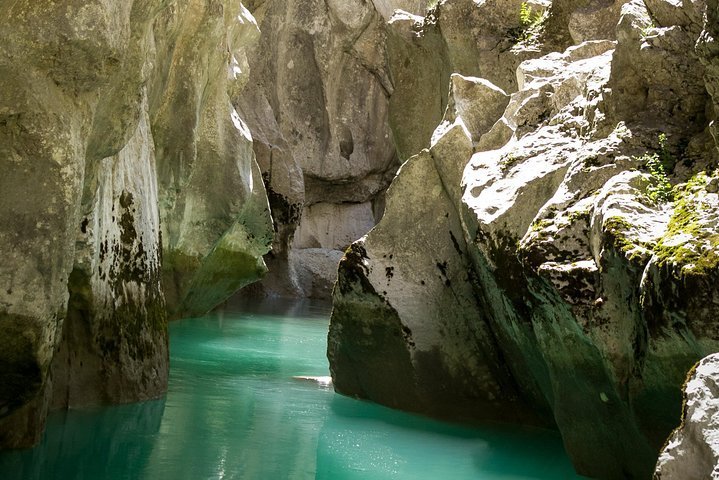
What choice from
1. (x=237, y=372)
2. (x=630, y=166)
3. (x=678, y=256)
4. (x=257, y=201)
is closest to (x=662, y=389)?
(x=678, y=256)

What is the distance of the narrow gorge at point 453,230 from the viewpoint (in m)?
5.85

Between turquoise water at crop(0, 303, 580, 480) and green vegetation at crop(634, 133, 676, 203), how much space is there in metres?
2.20

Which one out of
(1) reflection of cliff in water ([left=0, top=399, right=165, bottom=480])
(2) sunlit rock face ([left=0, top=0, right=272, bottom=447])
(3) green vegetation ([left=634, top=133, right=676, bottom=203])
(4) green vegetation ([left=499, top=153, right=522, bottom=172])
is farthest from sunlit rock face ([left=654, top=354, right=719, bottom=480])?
(4) green vegetation ([left=499, top=153, right=522, bottom=172])

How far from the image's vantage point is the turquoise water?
6.98 metres

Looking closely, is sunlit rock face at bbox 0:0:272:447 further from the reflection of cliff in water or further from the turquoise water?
the turquoise water

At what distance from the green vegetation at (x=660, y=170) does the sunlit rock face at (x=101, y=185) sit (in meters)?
3.53

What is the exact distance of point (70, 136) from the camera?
6137 mm

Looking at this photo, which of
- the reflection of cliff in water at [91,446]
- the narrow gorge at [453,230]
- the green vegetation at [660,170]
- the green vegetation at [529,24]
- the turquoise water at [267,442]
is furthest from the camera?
the green vegetation at [529,24]

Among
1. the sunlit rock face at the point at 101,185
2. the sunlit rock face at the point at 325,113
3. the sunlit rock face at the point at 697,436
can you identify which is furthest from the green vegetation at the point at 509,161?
the sunlit rock face at the point at 325,113

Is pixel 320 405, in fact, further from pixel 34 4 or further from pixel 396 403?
pixel 34 4

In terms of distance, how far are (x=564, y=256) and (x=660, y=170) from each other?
0.86 metres

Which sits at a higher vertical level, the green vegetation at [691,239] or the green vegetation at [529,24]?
the green vegetation at [529,24]

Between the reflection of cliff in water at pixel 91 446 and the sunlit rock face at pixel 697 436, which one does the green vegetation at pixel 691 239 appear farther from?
the reflection of cliff in water at pixel 91 446

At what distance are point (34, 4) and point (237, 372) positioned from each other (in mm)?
6745
